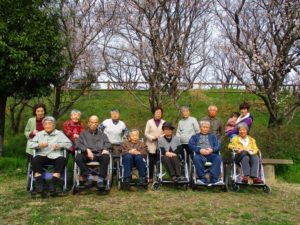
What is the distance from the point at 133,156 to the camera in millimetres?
6340

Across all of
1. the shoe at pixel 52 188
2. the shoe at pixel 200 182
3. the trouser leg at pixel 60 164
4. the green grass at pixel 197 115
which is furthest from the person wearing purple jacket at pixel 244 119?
the shoe at pixel 52 188

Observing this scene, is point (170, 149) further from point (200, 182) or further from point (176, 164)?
point (200, 182)

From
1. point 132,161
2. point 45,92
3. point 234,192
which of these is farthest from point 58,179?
point 45,92

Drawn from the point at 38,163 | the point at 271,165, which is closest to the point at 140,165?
the point at 38,163

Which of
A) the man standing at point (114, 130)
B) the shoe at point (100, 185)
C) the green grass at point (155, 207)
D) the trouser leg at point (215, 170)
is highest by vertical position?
Answer: the man standing at point (114, 130)

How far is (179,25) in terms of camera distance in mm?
10344

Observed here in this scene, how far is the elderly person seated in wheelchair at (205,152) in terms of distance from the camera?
6.26m

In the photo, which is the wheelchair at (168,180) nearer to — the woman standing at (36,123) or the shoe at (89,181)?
the shoe at (89,181)

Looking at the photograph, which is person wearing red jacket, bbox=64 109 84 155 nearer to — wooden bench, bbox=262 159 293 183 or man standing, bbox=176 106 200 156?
man standing, bbox=176 106 200 156

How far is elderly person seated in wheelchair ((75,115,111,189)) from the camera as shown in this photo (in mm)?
5945

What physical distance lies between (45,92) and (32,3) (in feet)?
6.29

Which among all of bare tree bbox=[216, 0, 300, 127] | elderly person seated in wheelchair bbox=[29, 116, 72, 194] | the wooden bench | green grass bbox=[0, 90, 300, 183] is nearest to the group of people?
elderly person seated in wheelchair bbox=[29, 116, 72, 194]

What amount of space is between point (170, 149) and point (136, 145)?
591 mm

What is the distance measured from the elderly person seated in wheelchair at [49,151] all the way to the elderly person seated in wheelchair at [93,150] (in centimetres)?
23
